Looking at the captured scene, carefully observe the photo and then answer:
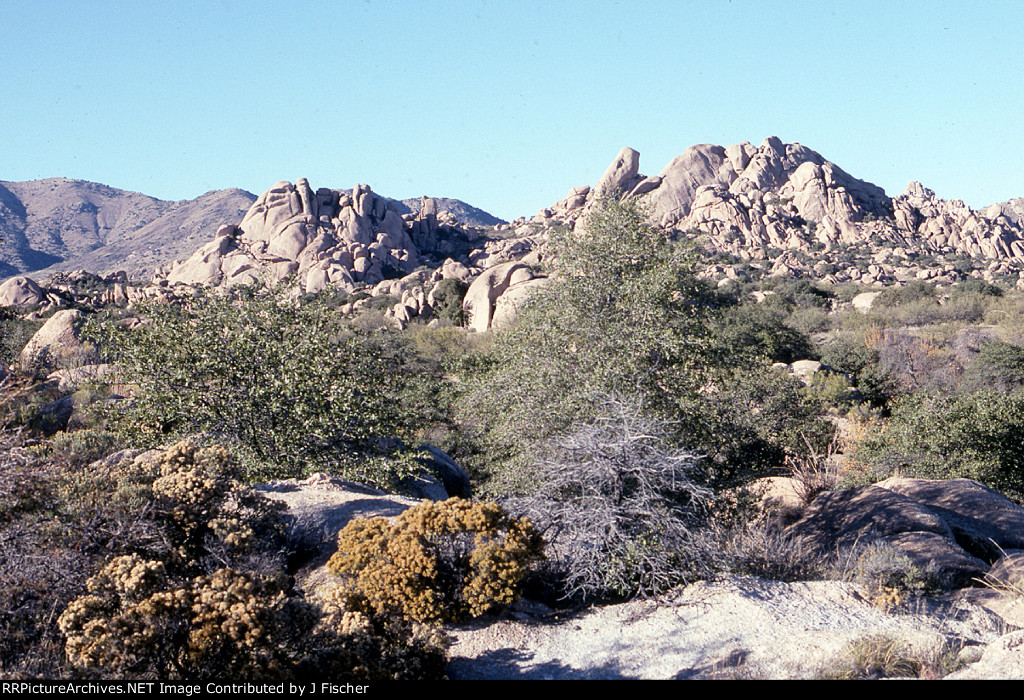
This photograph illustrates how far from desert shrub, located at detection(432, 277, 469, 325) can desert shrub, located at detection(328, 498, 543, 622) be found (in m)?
37.7

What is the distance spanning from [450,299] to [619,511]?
39989mm

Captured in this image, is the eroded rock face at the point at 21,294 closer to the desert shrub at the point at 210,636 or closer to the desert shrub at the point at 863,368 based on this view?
the desert shrub at the point at 210,636

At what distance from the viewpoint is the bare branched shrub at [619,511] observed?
7.43 m

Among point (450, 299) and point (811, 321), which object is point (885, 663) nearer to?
point (811, 321)

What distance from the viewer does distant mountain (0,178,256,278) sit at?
282 feet

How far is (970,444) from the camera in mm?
15891

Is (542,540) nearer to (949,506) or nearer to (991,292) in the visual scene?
(949,506)

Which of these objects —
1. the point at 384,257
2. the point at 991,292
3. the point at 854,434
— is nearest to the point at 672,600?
the point at 854,434

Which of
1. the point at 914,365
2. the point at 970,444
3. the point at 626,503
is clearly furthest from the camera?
the point at 914,365

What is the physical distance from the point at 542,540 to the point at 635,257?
6.95 meters

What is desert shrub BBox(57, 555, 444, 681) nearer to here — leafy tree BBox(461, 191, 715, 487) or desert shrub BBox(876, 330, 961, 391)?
leafy tree BBox(461, 191, 715, 487)

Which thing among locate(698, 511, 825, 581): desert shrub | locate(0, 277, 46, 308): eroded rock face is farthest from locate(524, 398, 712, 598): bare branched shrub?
locate(0, 277, 46, 308): eroded rock face

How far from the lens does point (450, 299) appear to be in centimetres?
4703

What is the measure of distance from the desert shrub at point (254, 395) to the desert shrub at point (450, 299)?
32.0m
